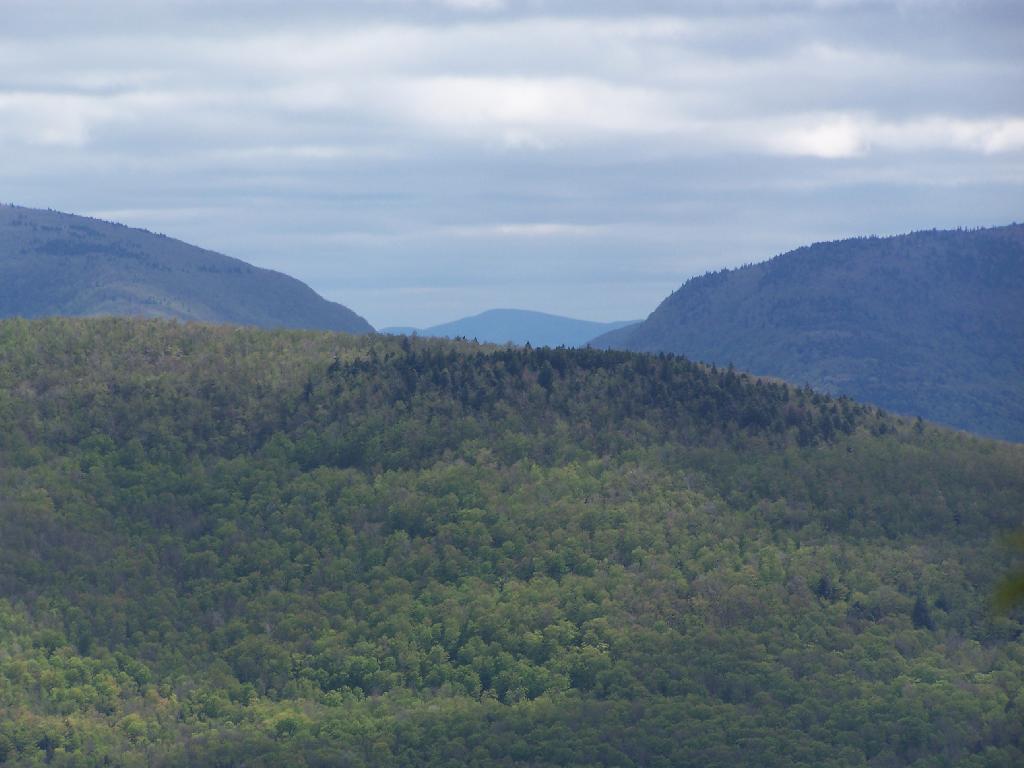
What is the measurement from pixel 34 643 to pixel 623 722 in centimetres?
7905

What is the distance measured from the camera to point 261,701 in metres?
190

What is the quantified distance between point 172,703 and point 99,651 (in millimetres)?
14501

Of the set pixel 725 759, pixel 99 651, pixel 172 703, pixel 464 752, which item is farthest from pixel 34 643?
pixel 725 759

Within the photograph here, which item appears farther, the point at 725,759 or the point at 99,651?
the point at 99,651

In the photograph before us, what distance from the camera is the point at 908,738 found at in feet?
563

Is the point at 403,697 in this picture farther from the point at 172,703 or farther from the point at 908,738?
the point at 908,738

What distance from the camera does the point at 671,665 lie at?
191m

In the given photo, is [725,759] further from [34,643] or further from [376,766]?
[34,643]

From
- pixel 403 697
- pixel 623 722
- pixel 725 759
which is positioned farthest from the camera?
pixel 403 697

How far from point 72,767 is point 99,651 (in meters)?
28.0

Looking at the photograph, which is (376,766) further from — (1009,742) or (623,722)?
(1009,742)

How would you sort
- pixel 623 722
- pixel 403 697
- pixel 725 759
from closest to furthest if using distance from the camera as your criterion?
pixel 725 759, pixel 623 722, pixel 403 697

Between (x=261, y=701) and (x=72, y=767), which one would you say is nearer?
(x=72, y=767)

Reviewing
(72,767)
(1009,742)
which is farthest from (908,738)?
(72,767)
